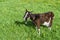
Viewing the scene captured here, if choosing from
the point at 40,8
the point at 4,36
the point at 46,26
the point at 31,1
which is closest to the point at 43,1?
the point at 31,1

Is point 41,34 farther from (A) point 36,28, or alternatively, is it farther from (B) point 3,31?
(B) point 3,31

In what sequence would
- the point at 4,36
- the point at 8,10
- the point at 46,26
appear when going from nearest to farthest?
the point at 4,36 < the point at 46,26 < the point at 8,10

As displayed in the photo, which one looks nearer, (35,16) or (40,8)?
(35,16)

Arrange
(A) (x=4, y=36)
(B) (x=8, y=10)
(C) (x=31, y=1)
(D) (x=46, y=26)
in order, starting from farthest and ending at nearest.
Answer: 1. (C) (x=31, y=1)
2. (B) (x=8, y=10)
3. (D) (x=46, y=26)
4. (A) (x=4, y=36)

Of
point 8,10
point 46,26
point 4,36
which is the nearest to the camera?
point 4,36

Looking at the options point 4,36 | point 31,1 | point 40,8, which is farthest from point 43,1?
point 4,36

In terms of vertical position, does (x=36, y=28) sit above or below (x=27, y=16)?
below

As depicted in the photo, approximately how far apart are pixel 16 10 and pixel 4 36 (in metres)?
7.64

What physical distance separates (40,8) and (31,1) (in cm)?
493

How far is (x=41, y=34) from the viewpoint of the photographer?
15695 mm

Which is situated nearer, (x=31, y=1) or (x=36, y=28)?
(x=36, y=28)

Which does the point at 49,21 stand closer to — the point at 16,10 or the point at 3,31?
the point at 3,31

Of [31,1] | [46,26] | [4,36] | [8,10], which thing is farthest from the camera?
[31,1]

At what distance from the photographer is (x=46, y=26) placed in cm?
1694
